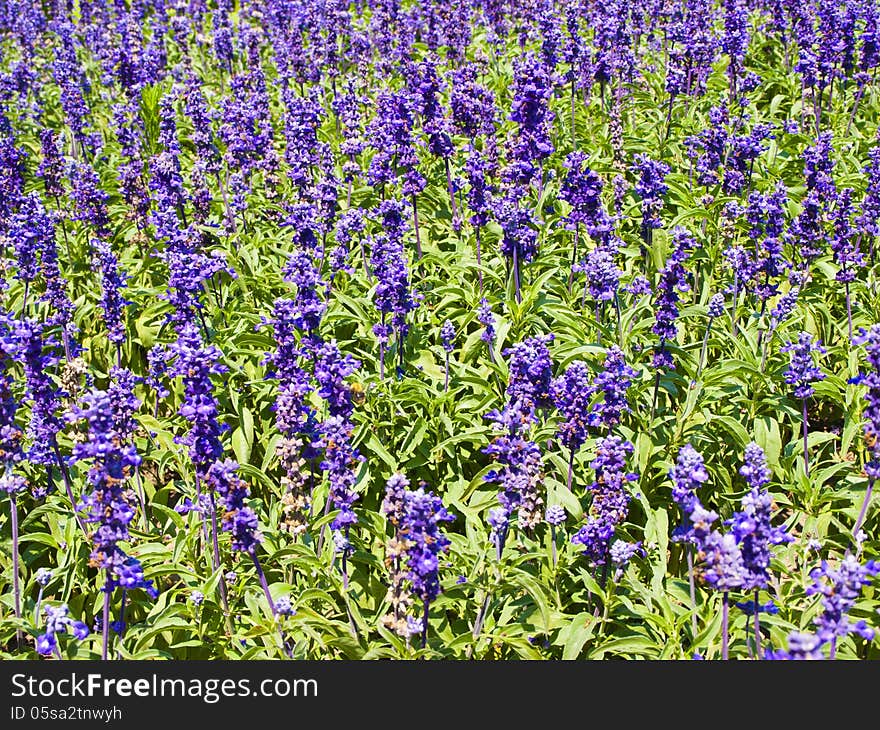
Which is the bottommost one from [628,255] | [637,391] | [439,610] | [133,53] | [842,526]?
[439,610]

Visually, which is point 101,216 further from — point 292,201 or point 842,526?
point 842,526

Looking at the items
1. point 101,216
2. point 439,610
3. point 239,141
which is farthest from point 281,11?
point 439,610

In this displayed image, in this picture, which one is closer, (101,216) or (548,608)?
(548,608)

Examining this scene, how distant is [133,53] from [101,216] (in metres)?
5.75

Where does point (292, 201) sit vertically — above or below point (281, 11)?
below

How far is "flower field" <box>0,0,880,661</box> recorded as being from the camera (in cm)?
580

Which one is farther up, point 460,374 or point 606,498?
point 460,374

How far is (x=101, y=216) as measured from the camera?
10141 millimetres

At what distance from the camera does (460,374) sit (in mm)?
8008

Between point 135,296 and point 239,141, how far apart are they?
2.72 metres

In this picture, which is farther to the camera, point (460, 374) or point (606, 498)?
point (460, 374)

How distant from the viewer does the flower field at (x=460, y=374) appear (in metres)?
5.80

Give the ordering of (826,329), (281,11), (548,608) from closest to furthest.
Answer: (548,608), (826,329), (281,11)

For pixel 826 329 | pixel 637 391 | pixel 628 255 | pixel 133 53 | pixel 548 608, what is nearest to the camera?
pixel 548 608
